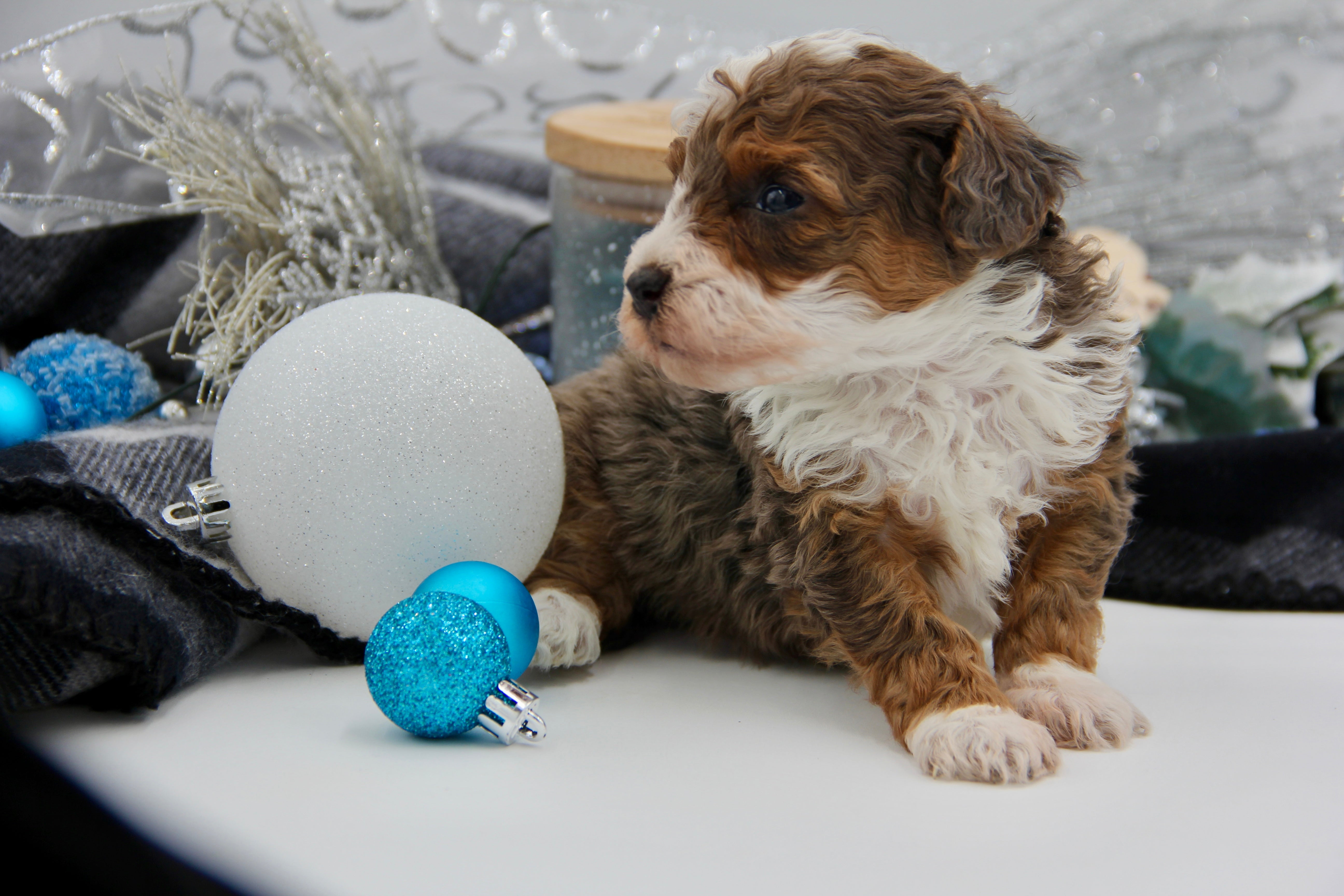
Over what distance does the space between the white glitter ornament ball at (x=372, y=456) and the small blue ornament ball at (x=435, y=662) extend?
0.21 metres

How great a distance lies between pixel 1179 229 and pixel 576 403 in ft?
7.96

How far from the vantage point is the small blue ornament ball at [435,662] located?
157 cm

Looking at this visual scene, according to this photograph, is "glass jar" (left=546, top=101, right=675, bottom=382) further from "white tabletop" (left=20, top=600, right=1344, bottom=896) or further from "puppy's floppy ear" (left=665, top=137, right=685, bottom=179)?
"white tabletop" (left=20, top=600, right=1344, bottom=896)

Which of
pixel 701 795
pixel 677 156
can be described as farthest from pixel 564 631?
pixel 677 156

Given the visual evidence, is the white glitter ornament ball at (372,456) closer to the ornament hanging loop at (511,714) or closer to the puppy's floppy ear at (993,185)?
the ornament hanging loop at (511,714)

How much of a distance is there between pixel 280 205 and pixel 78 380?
0.58 meters

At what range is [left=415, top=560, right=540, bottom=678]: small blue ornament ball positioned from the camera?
1700 mm

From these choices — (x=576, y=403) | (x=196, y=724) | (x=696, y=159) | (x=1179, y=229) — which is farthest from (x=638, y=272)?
(x=1179, y=229)

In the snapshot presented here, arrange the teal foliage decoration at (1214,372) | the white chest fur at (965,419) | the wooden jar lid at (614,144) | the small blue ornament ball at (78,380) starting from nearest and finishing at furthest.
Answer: the white chest fur at (965,419) < the small blue ornament ball at (78,380) < the wooden jar lid at (614,144) < the teal foliage decoration at (1214,372)

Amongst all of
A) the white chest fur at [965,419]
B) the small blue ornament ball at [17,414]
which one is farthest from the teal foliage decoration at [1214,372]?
the small blue ornament ball at [17,414]

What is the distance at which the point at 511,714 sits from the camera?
161cm

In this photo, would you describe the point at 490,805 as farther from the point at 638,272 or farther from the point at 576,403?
the point at 576,403

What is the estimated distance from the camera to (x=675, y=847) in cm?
134

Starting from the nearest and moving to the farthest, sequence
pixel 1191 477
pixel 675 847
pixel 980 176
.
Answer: pixel 675 847
pixel 980 176
pixel 1191 477
